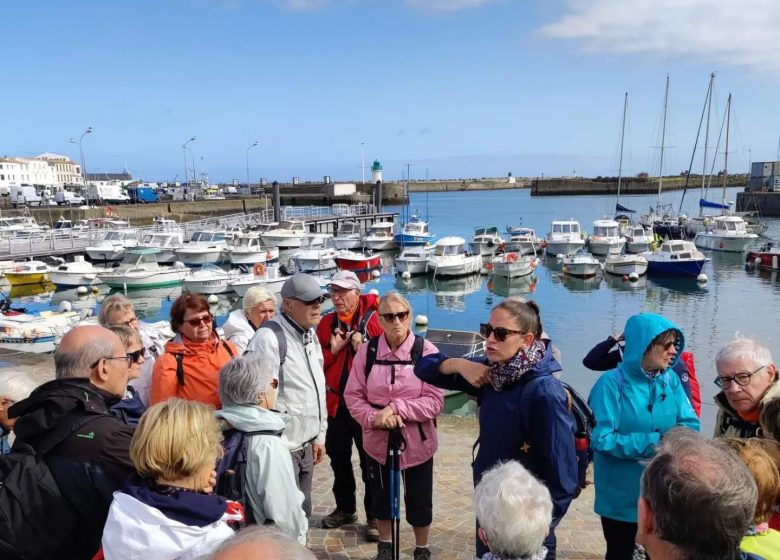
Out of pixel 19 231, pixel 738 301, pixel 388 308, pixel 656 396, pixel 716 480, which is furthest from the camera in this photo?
pixel 19 231

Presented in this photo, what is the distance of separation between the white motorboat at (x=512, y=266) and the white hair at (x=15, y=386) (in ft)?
94.7

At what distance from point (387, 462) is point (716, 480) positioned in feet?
7.48

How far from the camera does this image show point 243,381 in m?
2.50

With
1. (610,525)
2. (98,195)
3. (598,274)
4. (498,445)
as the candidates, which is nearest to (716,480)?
(498,445)

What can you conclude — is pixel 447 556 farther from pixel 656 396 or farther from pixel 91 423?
pixel 91 423

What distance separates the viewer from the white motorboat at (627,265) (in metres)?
30.9

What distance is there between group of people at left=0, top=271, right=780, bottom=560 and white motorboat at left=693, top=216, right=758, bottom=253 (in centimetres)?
4250

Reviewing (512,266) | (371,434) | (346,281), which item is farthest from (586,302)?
(371,434)

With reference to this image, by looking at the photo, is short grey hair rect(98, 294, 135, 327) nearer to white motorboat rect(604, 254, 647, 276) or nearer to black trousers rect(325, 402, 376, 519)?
black trousers rect(325, 402, 376, 519)

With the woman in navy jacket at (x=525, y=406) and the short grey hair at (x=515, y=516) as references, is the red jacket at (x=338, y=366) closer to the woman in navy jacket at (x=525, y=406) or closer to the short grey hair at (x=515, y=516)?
the woman in navy jacket at (x=525, y=406)

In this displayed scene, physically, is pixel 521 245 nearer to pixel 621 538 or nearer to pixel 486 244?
pixel 486 244

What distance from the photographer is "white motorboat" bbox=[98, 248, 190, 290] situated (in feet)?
87.4

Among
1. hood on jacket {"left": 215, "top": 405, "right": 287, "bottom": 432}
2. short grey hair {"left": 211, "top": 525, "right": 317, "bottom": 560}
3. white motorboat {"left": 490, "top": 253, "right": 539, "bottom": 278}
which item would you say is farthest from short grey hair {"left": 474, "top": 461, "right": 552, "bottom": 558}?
white motorboat {"left": 490, "top": 253, "right": 539, "bottom": 278}

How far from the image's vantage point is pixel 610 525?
2.96 m
